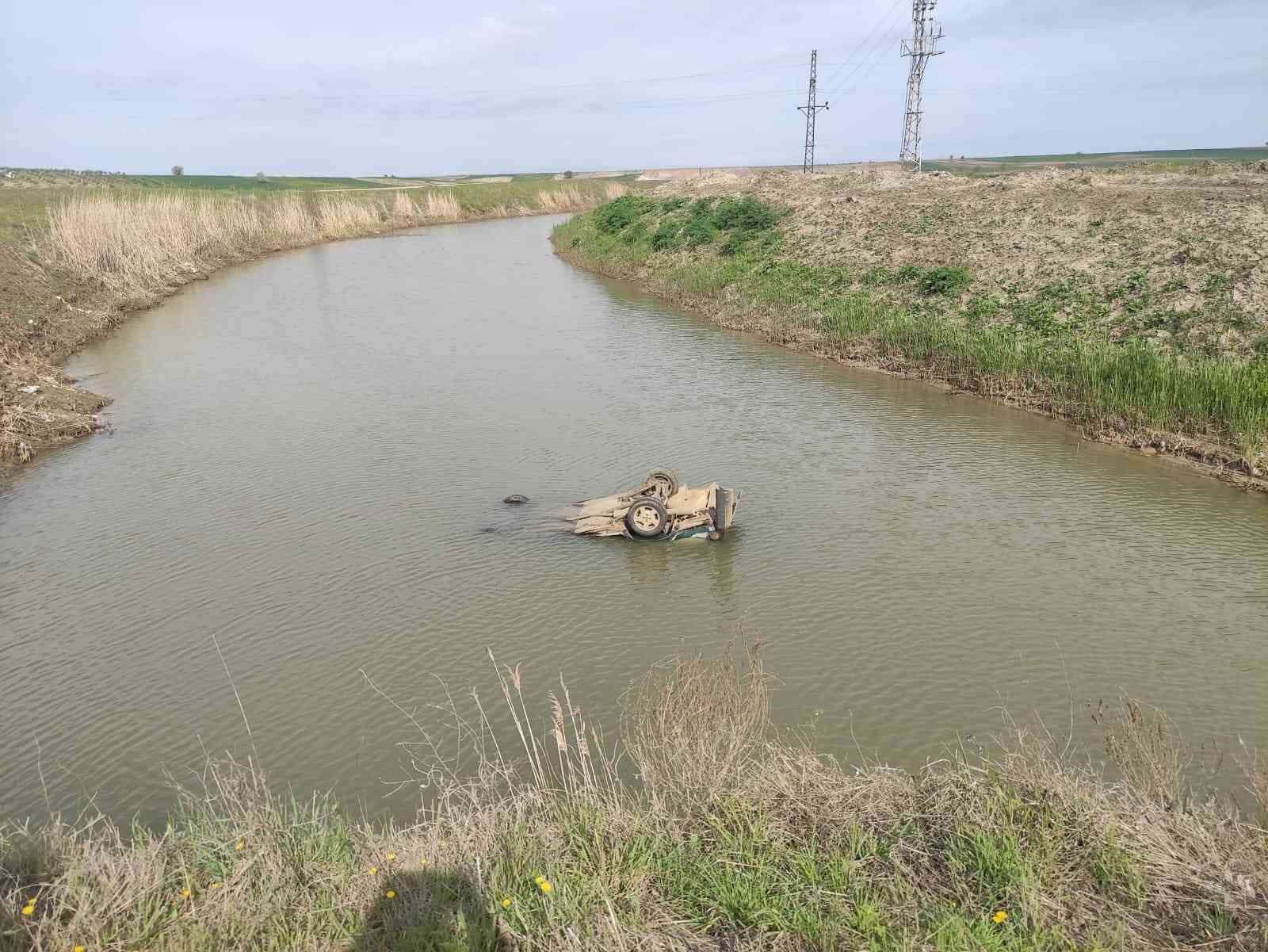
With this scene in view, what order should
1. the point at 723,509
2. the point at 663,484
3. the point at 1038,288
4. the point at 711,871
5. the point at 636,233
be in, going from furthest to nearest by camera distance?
the point at 636,233 < the point at 1038,288 < the point at 663,484 < the point at 723,509 < the point at 711,871

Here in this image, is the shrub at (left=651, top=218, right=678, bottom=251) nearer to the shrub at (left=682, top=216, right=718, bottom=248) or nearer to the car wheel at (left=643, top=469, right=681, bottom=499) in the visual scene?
the shrub at (left=682, top=216, right=718, bottom=248)

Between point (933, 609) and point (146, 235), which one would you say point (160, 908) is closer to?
point (933, 609)

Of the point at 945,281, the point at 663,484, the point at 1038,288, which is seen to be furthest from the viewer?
the point at 945,281

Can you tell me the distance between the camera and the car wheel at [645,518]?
34.2 feet

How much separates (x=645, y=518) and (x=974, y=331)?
1170cm

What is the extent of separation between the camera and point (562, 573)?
32.2 feet

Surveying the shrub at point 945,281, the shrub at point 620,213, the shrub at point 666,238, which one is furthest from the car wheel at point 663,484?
the shrub at point 620,213

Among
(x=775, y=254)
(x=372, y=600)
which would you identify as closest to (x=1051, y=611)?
(x=372, y=600)

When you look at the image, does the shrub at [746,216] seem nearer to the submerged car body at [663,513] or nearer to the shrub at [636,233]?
the shrub at [636,233]

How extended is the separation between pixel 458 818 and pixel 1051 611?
6.60 meters

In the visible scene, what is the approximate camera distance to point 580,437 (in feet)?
48.3

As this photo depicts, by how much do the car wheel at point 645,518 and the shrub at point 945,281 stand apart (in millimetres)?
13474

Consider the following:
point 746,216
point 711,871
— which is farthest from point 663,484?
point 746,216

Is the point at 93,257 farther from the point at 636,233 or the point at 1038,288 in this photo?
the point at 1038,288
